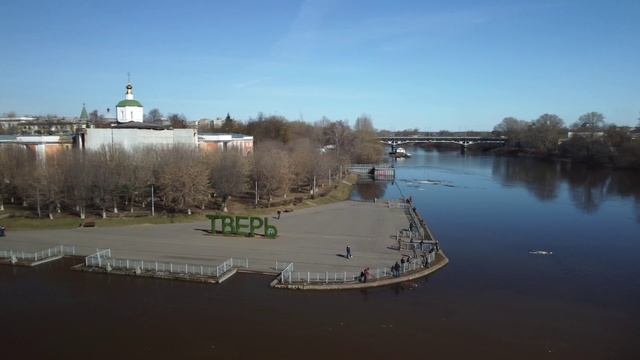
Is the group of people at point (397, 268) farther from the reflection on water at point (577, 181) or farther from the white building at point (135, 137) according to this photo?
the white building at point (135, 137)

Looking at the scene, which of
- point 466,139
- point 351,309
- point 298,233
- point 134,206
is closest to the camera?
point 351,309

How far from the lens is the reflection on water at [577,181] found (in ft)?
167

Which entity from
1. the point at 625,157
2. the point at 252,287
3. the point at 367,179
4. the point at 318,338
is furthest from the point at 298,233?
the point at 625,157

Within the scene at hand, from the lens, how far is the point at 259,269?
22.8m

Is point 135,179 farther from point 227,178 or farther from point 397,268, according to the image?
point 397,268

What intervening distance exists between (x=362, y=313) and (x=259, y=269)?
6517 mm

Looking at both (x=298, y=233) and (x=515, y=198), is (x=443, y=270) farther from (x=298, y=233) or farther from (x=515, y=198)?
(x=515, y=198)

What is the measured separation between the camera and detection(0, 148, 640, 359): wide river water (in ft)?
50.7

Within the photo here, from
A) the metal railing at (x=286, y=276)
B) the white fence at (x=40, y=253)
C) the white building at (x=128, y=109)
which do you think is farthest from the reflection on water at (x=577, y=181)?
the white building at (x=128, y=109)

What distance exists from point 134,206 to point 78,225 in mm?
6032

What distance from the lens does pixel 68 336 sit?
16.2m

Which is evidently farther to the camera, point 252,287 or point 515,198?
point 515,198

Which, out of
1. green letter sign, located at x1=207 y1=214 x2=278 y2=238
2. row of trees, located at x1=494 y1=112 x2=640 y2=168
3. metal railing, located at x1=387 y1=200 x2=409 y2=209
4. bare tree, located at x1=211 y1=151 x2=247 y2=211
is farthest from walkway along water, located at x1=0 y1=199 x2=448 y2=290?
row of trees, located at x1=494 y1=112 x2=640 y2=168

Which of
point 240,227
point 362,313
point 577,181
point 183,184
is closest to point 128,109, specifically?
point 183,184
